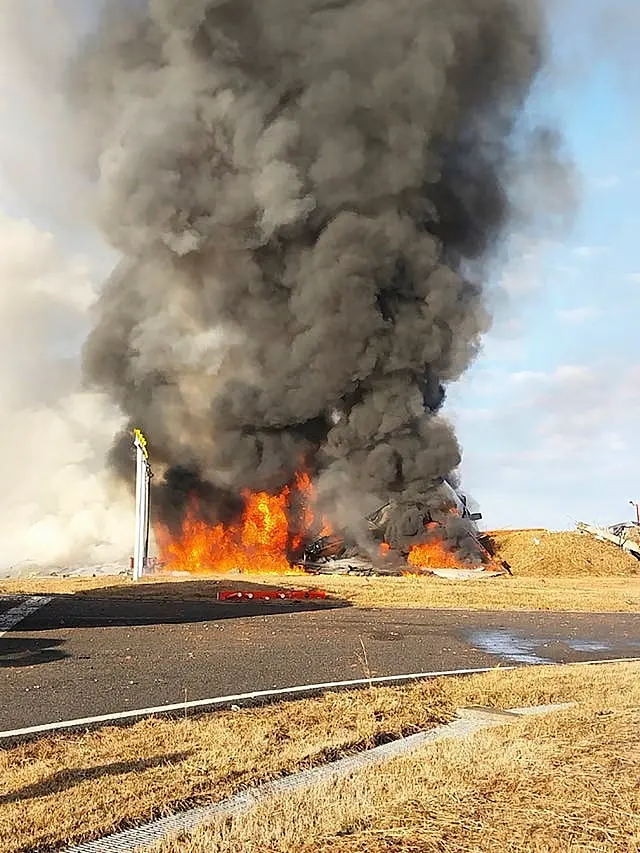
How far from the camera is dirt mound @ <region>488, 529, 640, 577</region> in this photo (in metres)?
41.3

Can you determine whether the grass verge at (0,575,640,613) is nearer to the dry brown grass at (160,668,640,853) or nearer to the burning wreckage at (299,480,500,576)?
the burning wreckage at (299,480,500,576)

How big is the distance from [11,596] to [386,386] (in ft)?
77.6

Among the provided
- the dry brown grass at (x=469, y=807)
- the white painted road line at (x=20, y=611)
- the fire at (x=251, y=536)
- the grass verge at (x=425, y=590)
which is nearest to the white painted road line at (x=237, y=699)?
the dry brown grass at (x=469, y=807)

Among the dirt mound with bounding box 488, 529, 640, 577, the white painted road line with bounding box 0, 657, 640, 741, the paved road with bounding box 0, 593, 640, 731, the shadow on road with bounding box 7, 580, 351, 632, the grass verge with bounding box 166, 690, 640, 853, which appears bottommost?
the grass verge with bounding box 166, 690, 640, 853

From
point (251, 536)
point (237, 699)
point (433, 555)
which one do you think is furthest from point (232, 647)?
point (251, 536)

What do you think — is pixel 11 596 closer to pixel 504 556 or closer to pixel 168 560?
pixel 168 560

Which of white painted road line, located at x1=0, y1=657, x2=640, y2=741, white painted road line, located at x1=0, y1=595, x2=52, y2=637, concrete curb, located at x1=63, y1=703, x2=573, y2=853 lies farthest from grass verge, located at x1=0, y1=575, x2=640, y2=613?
concrete curb, located at x1=63, y1=703, x2=573, y2=853

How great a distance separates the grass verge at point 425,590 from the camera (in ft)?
78.6

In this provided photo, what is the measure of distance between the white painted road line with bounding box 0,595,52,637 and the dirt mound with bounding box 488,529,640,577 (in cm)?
2619

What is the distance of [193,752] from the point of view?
643 centimetres

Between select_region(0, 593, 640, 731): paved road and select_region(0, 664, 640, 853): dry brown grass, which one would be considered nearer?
select_region(0, 664, 640, 853): dry brown grass

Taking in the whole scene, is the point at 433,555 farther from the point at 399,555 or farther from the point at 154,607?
the point at 154,607

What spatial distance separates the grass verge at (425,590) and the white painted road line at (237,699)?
11.4 m

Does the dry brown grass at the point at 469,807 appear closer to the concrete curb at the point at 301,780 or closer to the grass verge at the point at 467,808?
the grass verge at the point at 467,808
